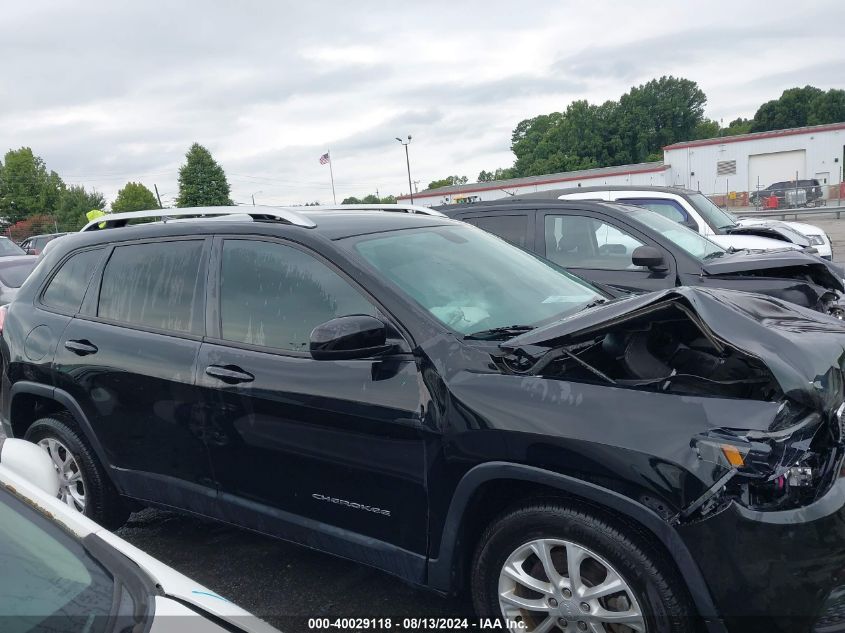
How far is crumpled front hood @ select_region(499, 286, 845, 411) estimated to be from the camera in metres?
2.13

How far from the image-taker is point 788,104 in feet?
282

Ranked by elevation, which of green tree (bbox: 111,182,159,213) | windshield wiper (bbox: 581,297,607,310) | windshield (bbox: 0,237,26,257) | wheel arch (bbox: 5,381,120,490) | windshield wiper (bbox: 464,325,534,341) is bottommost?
wheel arch (bbox: 5,381,120,490)

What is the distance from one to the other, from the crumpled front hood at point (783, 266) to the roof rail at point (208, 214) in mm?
3836

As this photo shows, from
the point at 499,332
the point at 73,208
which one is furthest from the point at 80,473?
the point at 73,208

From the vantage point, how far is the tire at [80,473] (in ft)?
12.3

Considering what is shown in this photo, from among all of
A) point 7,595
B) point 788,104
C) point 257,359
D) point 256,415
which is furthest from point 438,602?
point 788,104

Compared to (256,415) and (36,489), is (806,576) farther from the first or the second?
(36,489)

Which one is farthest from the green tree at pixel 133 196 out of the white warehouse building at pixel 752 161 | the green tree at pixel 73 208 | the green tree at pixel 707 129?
the green tree at pixel 707 129

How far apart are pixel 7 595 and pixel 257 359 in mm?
1552

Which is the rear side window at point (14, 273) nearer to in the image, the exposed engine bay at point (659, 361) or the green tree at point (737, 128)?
the exposed engine bay at point (659, 361)

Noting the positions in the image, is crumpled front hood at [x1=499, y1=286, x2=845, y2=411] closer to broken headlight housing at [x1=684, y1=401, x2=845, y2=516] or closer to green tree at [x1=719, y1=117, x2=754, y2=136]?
broken headlight housing at [x1=684, y1=401, x2=845, y2=516]

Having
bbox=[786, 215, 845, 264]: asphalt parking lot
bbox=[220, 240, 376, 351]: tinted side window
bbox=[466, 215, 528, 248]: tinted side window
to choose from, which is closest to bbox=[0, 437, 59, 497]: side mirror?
bbox=[220, 240, 376, 351]: tinted side window

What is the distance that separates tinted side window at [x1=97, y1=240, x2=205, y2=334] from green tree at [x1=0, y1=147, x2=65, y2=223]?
7235cm

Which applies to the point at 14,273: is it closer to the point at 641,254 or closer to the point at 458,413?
Result: the point at 641,254
